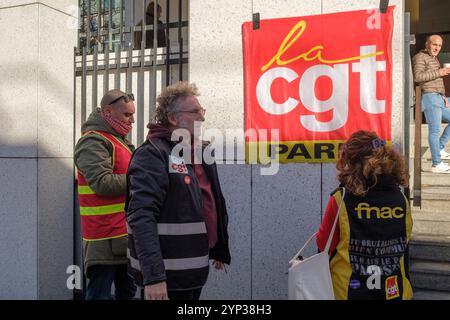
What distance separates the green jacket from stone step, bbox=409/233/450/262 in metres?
2.85

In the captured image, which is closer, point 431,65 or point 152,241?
point 152,241

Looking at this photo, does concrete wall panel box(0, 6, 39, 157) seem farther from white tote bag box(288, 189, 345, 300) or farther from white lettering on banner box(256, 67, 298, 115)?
white tote bag box(288, 189, 345, 300)

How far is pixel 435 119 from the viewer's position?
579 cm

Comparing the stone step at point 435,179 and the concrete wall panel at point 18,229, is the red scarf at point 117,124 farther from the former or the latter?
the stone step at point 435,179

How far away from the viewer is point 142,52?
481 centimetres

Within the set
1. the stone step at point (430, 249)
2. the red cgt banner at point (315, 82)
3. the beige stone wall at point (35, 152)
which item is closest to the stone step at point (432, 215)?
the stone step at point (430, 249)

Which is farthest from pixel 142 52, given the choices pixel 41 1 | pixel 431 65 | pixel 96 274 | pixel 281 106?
pixel 431 65

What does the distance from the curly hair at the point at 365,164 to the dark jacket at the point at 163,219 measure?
0.81 m

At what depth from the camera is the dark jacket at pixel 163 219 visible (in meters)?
2.39

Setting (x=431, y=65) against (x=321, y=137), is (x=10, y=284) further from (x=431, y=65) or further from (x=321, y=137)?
(x=431, y=65)

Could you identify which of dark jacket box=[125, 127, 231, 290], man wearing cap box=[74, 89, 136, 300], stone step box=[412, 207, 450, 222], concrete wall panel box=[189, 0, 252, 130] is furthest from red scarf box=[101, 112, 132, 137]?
stone step box=[412, 207, 450, 222]

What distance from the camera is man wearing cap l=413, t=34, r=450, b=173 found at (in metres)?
5.65

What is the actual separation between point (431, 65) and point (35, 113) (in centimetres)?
459

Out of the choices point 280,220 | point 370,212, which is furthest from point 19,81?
point 370,212
